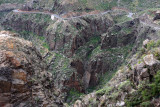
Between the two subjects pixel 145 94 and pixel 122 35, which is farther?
pixel 122 35

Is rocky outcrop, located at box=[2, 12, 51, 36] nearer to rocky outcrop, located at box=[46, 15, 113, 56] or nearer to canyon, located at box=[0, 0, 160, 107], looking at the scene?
canyon, located at box=[0, 0, 160, 107]

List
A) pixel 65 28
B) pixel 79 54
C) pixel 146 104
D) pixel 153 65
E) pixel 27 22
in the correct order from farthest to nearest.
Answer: pixel 27 22 < pixel 65 28 < pixel 79 54 < pixel 153 65 < pixel 146 104

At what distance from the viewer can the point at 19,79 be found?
2117 centimetres

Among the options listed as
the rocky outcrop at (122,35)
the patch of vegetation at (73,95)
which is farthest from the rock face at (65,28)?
the patch of vegetation at (73,95)

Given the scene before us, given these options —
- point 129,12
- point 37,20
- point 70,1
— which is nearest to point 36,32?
point 37,20

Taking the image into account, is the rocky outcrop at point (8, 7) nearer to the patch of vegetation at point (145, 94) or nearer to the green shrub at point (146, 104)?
the patch of vegetation at point (145, 94)

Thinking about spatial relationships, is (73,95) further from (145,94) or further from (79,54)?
(145,94)

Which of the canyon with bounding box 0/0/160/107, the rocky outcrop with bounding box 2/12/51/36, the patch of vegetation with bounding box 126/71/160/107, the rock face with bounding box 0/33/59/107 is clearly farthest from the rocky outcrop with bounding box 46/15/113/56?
the patch of vegetation with bounding box 126/71/160/107

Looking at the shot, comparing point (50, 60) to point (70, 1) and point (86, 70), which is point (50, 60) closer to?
point (86, 70)

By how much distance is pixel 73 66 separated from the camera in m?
55.3

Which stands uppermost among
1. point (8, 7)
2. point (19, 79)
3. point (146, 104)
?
point (8, 7)

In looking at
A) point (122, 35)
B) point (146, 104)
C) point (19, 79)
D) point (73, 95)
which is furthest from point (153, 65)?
point (122, 35)

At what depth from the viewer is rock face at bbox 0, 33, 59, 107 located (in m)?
20.2

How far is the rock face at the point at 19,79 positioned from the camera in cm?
2019
